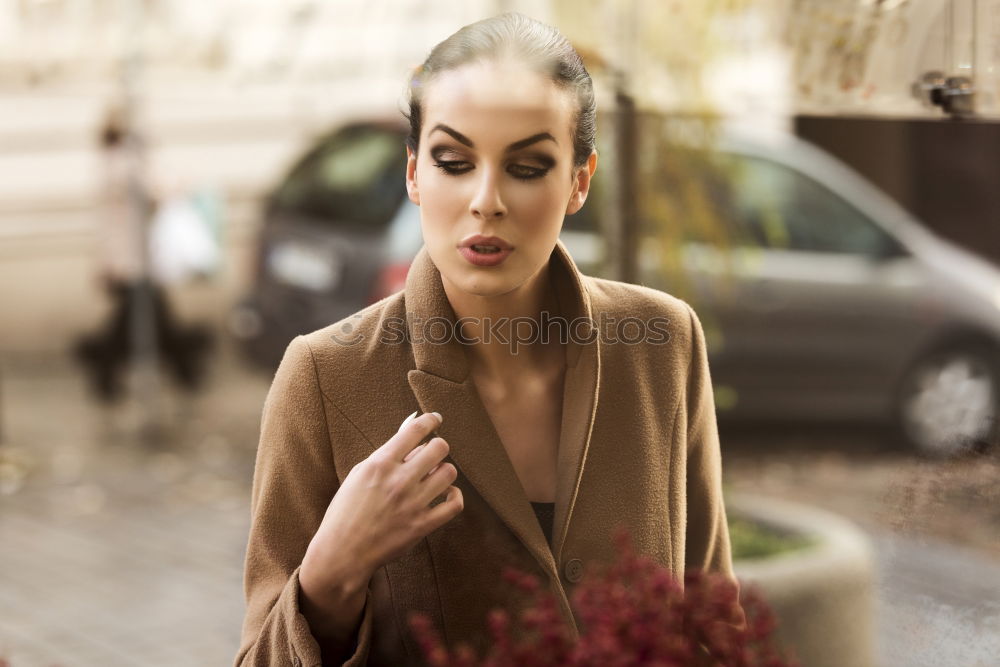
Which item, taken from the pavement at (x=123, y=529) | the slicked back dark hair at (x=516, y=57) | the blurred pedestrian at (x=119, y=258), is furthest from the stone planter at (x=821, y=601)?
the blurred pedestrian at (x=119, y=258)

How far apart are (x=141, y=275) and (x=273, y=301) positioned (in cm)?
169

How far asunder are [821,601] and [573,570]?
2.43 metres

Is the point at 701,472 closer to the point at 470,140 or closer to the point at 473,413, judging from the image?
the point at 473,413

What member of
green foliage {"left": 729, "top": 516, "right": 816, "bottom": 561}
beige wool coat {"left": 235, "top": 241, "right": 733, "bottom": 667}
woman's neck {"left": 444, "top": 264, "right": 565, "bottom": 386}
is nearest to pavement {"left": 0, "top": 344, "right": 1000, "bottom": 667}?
green foliage {"left": 729, "top": 516, "right": 816, "bottom": 561}

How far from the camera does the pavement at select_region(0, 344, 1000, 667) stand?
111 inches

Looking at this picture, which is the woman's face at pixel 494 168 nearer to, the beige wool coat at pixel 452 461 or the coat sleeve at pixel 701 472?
the beige wool coat at pixel 452 461

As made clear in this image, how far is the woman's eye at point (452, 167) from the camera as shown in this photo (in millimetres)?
1750

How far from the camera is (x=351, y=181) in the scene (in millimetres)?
7926

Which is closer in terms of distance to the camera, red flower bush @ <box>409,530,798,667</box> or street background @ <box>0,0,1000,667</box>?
red flower bush @ <box>409,530,798,667</box>

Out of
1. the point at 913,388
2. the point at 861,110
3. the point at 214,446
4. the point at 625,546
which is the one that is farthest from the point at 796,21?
the point at 214,446

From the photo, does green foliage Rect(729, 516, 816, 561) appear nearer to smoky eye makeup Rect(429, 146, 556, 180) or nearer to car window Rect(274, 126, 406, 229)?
smoky eye makeup Rect(429, 146, 556, 180)

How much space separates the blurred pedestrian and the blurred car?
1305 mm

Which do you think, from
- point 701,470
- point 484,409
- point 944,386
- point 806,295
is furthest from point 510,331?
point 944,386

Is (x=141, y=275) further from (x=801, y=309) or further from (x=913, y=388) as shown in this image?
(x=913, y=388)
